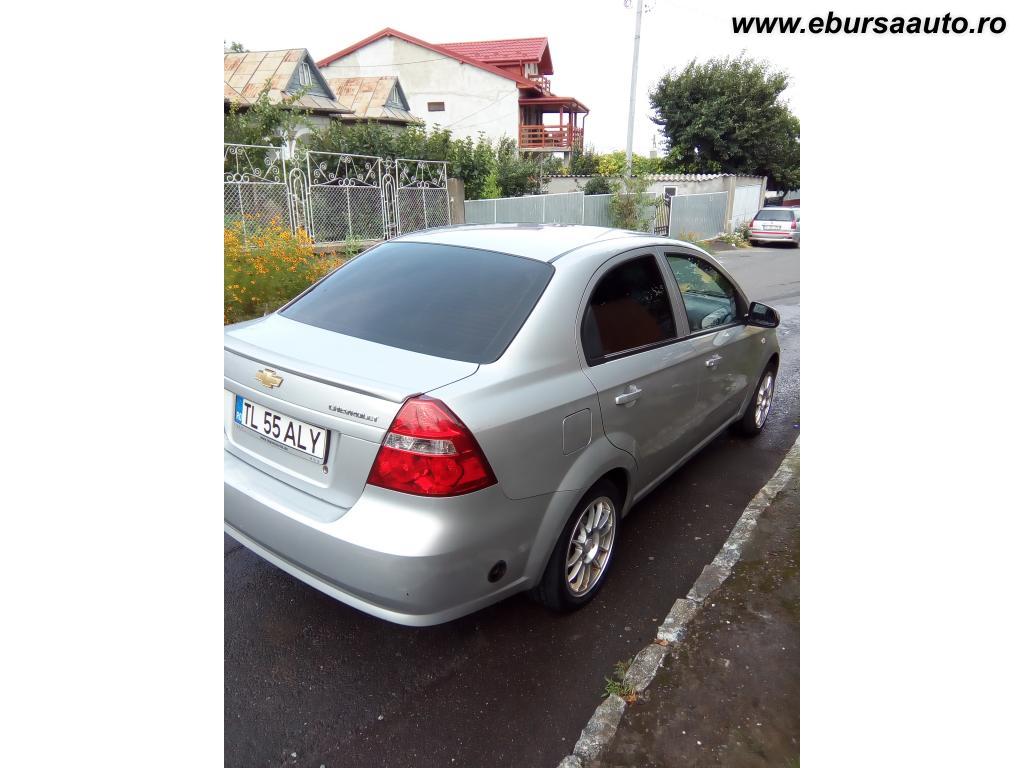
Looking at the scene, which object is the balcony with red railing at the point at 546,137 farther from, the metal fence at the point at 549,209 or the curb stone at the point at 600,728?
the curb stone at the point at 600,728

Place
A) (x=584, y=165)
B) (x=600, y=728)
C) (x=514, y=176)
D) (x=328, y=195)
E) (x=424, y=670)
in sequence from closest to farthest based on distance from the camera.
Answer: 1. (x=600, y=728)
2. (x=424, y=670)
3. (x=328, y=195)
4. (x=514, y=176)
5. (x=584, y=165)

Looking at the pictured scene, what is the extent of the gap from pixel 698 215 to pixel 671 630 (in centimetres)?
2386

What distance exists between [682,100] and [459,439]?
31305 mm

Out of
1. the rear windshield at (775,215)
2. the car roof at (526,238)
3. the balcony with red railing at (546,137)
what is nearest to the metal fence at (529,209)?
the rear windshield at (775,215)

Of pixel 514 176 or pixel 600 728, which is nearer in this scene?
pixel 600 728

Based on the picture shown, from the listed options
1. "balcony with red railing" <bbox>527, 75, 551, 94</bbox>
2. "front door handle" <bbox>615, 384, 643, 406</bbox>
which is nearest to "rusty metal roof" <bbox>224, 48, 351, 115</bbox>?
"balcony with red railing" <bbox>527, 75, 551, 94</bbox>

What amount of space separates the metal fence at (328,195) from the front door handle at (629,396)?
27.3 ft

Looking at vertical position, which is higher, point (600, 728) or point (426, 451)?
point (426, 451)

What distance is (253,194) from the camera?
10.7 m

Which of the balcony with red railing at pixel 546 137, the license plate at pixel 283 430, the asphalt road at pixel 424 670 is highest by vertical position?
the balcony with red railing at pixel 546 137

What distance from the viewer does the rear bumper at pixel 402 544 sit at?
216cm

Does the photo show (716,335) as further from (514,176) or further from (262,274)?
(514,176)

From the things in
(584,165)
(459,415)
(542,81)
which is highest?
(542,81)

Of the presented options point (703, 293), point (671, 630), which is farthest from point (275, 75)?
point (671, 630)
